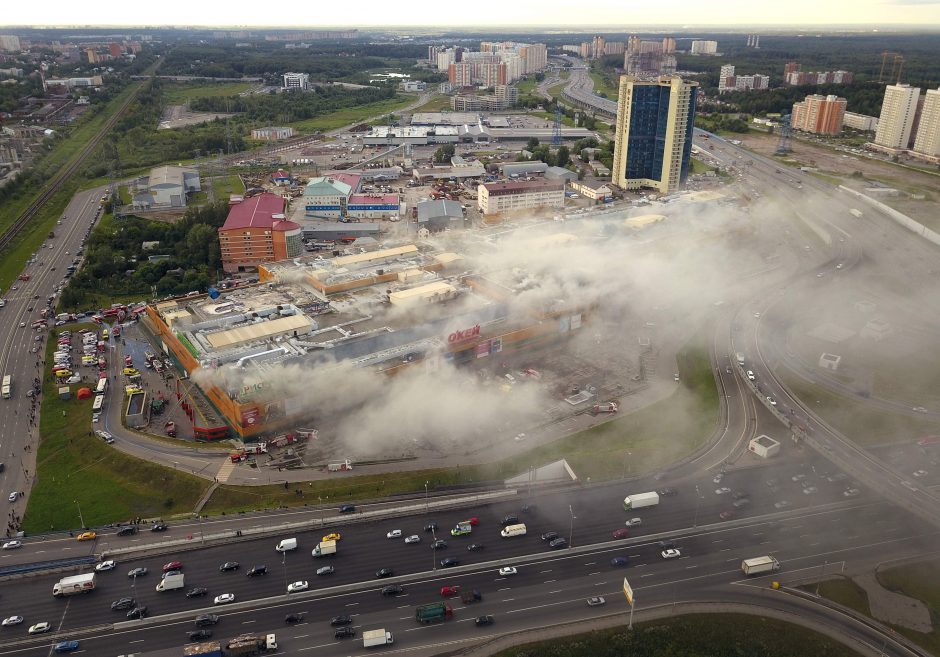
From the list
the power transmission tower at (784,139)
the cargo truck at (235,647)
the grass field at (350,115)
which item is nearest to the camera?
the cargo truck at (235,647)

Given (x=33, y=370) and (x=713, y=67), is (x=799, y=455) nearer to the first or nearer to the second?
(x=33, y=370)

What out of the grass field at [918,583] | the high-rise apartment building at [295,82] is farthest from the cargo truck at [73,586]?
the high-rise apartment building at [295,82]

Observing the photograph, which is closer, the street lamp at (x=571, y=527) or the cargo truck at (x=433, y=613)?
the cargo truck at (x=433, y=613)

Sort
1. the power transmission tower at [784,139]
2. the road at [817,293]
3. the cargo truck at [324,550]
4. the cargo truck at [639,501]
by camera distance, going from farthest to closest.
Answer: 1. the power transmission tower at [784,139]
2. the road at [817,293]
3. the cargo truck at [639,501]
4. the cargo truck at [324,550]

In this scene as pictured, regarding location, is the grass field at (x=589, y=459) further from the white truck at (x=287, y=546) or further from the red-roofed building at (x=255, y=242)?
the red-roofed building at (x=255, y=242)

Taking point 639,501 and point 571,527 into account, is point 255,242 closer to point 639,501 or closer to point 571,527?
point 571,527

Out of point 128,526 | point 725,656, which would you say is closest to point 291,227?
point 128,526

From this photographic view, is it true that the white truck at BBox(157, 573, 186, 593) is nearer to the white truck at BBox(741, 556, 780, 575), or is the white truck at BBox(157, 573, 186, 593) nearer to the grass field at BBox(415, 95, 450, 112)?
the white truck at BBox(741, 556, 780, 575)
